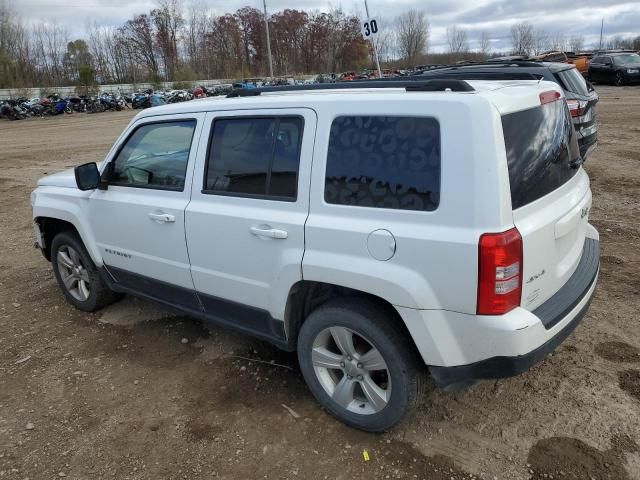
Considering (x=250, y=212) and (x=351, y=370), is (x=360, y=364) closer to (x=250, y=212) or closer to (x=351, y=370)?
(x=351, y=370)

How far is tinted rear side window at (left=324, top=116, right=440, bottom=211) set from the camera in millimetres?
2408

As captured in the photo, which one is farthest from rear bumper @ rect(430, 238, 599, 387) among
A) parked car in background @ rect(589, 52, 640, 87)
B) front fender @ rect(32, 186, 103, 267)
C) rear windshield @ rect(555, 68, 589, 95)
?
parked car in background @ rect(589, 52, 640, 87)

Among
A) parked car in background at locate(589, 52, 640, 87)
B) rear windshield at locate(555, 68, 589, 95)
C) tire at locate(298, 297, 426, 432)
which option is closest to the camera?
tire at locate(298, 297, 426, 432)

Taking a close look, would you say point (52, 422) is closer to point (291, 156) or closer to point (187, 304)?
point (187, 304)

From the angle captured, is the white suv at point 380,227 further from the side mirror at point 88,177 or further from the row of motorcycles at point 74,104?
the row of motorcycles at point 74,104

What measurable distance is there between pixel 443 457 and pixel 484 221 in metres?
1.34

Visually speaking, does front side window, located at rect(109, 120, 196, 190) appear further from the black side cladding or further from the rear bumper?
the black side cladding

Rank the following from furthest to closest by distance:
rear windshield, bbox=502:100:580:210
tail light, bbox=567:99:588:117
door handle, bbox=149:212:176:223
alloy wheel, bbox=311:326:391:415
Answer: tail light, bbox=567:99:588:117, door handle, bbox=149:212:176:223, alloy wheel, bbox=311:326:391:415, rear windshield, bbox=502:100:580:210

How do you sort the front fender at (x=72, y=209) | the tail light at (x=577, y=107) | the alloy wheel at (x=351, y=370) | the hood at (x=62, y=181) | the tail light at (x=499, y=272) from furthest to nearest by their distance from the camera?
the tail light at (x=577, y=107) → the hood at (x=62, y=181) → the front fender at (x=72, y=209) → the alloy wheel at (x=351, y=370) → the tail light at (x=499, y=272)

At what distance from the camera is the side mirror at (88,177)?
3949 mm

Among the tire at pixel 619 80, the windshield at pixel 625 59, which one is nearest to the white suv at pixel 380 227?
the tire at pixel 619 80

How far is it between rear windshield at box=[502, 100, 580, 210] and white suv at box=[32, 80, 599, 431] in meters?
0.01

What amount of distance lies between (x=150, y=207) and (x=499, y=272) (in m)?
2.42

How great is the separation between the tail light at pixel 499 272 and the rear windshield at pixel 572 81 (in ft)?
20.9
